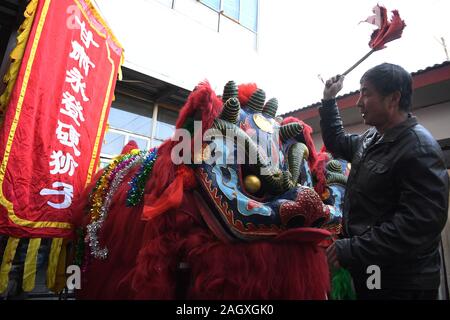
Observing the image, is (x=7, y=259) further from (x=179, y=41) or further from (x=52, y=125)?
(x=179, y=41)

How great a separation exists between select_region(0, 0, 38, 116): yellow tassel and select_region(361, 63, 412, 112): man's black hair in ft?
7.89

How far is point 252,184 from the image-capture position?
1.79m

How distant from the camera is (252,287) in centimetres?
155

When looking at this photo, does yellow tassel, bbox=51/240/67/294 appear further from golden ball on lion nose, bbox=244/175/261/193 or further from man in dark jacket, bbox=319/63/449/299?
man in dark jacket, bbox=319/63/449/299

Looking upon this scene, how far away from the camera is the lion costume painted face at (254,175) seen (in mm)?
1631

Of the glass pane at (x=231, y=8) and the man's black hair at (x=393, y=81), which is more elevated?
the glass pane at (x=231, y=8)

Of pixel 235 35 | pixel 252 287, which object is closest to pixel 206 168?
pixel 252 287

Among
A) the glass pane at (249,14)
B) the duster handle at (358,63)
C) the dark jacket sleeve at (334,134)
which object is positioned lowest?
the dark jacket sleeve at (334,134)

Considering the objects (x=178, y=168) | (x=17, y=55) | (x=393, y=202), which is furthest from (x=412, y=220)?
(x=17, y=55)

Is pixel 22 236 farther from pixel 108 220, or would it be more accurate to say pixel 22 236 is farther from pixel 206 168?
pixel 206 168

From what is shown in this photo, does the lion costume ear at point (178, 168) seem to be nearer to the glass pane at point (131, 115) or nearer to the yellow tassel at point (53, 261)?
the yellow tassel at point (53, 261)

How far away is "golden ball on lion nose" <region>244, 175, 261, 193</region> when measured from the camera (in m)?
1.79

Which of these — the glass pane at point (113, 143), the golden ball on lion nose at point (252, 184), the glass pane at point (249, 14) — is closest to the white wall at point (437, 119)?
the glass pane at point (249, 14)

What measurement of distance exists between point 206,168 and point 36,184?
5.15 feet
